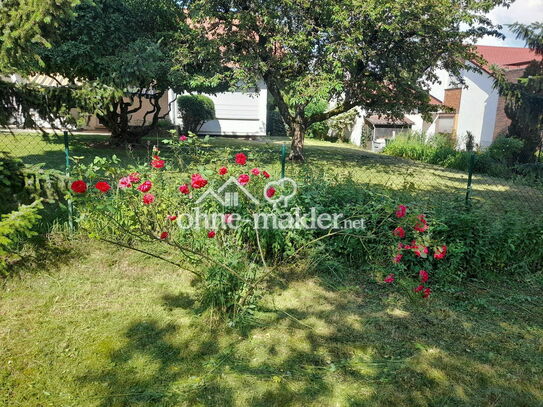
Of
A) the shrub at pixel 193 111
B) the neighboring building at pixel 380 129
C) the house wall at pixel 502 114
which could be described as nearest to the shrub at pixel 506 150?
the house wall at pixel 502 114

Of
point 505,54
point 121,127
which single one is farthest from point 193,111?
point 505,54

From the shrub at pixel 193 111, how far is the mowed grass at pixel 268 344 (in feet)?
52.3

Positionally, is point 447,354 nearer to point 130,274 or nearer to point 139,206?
point 130,274

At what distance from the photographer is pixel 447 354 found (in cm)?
301

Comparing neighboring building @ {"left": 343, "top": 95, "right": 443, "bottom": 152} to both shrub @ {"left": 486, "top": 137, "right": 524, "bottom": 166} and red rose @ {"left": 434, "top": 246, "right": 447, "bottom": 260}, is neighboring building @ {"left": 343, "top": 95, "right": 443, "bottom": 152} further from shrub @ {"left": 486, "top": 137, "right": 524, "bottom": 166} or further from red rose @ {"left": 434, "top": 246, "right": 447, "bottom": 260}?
red rose @ {"left": 434, "top": 246, "right": 447, "bottom": 260}

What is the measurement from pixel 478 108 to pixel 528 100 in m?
5.94

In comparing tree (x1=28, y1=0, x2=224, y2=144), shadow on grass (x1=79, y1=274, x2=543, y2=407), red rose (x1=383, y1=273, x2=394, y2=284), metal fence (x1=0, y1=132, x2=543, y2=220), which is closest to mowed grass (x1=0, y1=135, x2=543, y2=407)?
shadow on grass (x1=79, y1=274, x2=543, y2=407)

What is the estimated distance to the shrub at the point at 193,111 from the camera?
1922 cm

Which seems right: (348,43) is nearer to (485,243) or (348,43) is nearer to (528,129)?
(485,243)

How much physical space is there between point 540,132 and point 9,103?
55.7 feet

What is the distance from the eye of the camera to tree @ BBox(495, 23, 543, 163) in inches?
538

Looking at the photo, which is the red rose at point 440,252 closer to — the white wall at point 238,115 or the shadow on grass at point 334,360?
the shadow on grass at point 334,360

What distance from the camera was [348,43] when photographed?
10617 millimetres

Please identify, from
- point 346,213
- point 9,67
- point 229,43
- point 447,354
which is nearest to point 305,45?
point 229,43
